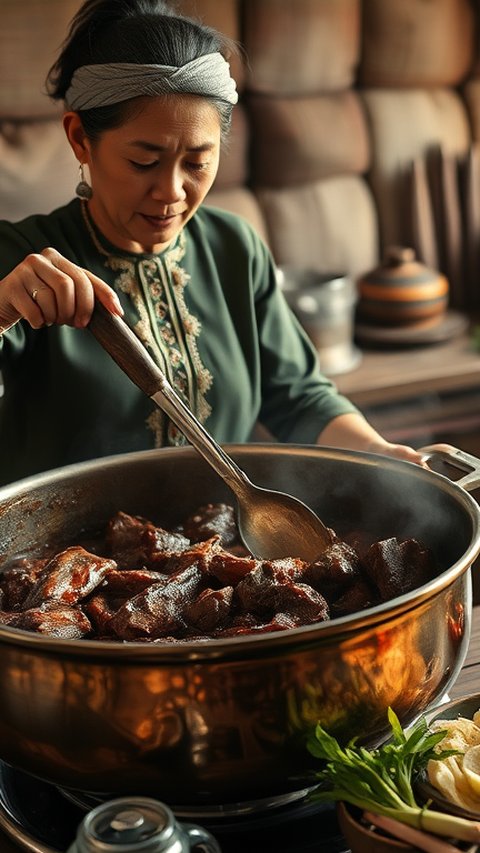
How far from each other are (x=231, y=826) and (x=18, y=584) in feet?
1.49

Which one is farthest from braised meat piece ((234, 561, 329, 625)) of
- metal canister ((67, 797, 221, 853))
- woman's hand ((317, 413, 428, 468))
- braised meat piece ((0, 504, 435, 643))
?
woman's hand ((317, 413, 428, 468))

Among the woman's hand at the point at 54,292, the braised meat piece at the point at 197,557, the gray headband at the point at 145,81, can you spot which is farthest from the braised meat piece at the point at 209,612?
the gray headband at the point at 145,81

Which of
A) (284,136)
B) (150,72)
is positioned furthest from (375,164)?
(150,72)

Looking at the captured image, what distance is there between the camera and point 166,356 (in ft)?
6.79

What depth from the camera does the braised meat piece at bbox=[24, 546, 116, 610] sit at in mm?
1321

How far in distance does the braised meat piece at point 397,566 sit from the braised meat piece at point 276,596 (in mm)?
88

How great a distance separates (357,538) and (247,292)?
76cm

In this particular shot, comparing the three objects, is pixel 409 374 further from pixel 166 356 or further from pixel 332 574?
pixel 332 574

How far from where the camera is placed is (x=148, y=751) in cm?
101

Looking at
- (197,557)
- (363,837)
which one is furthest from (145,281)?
(363,837)

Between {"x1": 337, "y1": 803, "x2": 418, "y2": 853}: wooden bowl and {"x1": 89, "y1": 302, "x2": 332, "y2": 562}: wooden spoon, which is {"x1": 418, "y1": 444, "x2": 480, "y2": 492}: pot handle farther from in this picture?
{"x1": 337, "y1": 803, "x2": 418, "y2": 853}: wooden bowl

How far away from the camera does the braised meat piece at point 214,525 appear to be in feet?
5.16

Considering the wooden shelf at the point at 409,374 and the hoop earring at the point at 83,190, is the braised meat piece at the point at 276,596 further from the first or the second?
the wooden shelf at the point at 409,374

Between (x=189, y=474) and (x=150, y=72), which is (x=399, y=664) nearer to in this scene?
(x=189, y=474)
